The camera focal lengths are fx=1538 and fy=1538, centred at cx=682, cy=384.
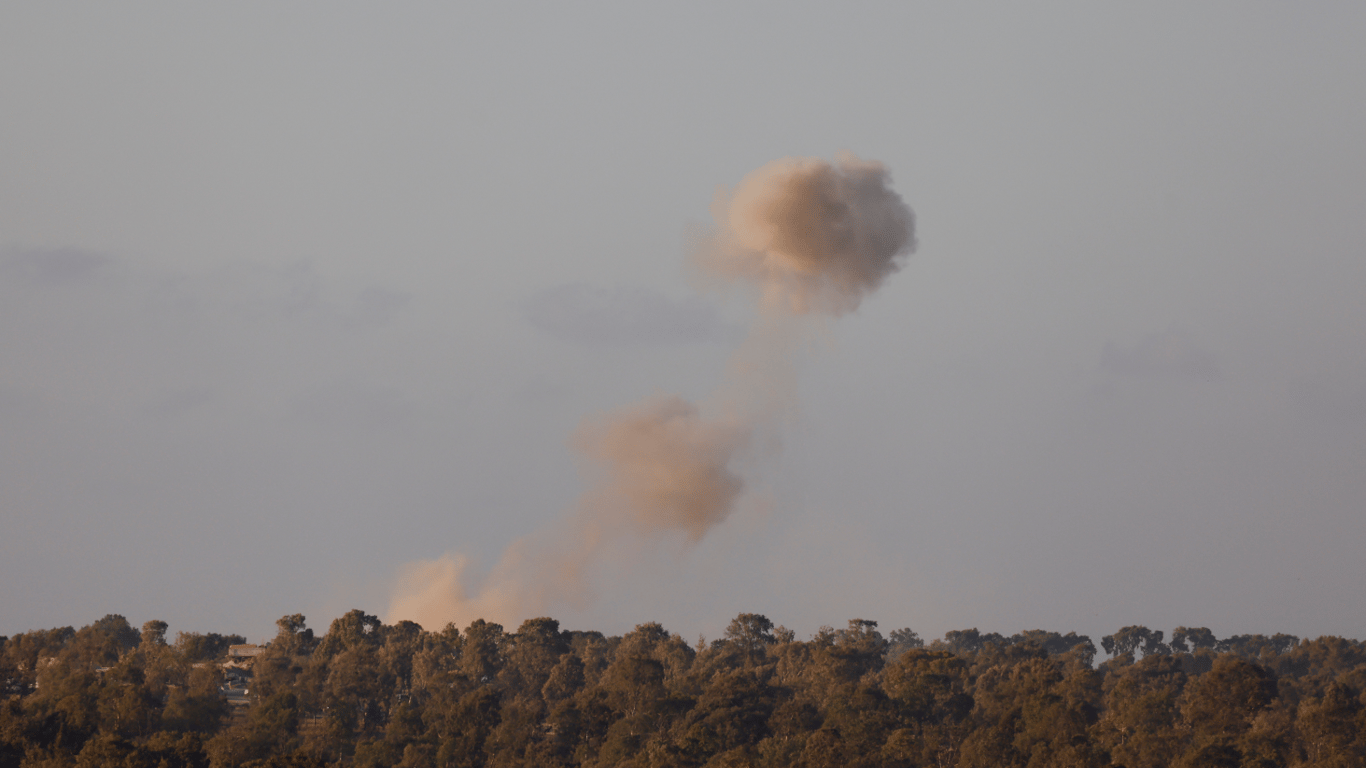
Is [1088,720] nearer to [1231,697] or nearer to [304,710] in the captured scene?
[1231,697]

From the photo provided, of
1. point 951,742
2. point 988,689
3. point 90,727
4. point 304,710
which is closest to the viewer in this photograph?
point 90,727

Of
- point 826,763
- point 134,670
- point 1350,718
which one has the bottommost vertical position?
point 826,763

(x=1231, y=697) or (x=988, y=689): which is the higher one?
(x=988, y=689)

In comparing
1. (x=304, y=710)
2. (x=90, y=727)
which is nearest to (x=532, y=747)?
(x=90, y=727)

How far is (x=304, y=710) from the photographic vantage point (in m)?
148

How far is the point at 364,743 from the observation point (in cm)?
11562

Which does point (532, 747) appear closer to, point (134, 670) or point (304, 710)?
point (304, 710)

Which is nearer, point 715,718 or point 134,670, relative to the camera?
point 715,718

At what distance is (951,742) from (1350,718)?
2988cm

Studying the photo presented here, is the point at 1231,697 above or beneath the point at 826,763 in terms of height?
above

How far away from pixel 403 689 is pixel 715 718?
58.4m

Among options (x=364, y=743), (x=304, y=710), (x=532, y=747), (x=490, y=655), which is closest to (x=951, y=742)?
(x=532, y=747)

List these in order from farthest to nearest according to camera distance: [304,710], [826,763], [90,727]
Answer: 1. [304,710]
2. [90,727]
3. [826,763]

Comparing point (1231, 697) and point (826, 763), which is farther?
point (1231, 697)
